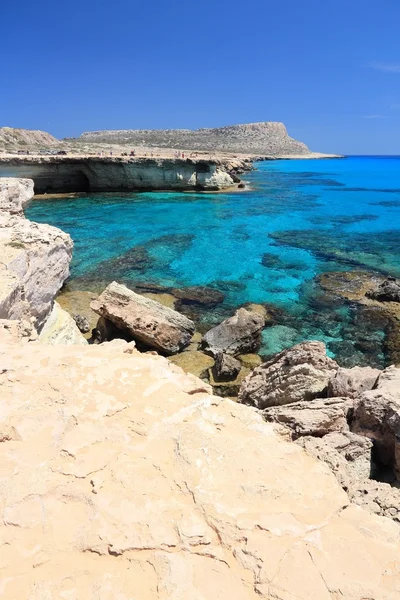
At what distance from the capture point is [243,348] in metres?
9.99

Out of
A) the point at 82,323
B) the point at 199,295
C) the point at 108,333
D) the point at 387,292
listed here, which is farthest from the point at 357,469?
the point at 387,292

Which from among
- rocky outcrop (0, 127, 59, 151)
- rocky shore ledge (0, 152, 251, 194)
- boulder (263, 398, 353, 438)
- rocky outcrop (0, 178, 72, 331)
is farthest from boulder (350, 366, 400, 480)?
rocky outcrop (0, 127, 59, 151)

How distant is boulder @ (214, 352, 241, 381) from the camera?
28.8 ft

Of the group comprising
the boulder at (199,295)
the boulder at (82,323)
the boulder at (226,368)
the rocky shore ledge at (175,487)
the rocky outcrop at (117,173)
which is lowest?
the boulder at (226,368)

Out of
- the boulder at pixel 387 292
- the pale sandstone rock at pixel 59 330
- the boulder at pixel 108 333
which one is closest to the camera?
Answer: the pale sandstone rock at pixel 59 330

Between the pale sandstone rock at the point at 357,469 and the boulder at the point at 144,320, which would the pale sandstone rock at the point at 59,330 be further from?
the pale sandstone rock at the point at 357,469

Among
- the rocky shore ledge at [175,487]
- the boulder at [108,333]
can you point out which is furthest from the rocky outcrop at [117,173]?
the rocky shore ledge at [175,487]

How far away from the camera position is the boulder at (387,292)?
13113 millimetres

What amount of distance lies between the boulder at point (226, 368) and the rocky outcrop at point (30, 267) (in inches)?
154

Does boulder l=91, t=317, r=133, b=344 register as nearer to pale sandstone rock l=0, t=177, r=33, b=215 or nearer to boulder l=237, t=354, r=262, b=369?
boulder l=237, t=354, r=262, b=369

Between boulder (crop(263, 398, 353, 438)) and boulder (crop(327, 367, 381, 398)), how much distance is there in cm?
37

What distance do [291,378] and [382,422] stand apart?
6.78 ft

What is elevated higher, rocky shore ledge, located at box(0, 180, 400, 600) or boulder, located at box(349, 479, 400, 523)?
rocky shore ledge, located at box(0, 180, 400, 600)

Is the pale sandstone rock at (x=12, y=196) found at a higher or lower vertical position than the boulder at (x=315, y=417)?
higher
